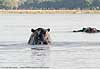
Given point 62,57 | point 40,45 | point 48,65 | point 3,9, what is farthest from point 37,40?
point 3,9

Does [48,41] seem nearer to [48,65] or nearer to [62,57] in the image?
[62,57]

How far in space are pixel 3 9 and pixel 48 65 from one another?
15897 centimetres

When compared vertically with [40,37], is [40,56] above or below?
below

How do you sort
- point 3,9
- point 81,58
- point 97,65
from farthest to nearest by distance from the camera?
1. point 3,9
2. point 81,58
3. point 97,65

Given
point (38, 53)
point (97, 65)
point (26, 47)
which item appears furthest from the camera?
point (26, 47)

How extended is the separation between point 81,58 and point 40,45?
26.4ft

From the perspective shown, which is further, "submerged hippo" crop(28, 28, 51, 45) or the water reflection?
"submerged hippo" crop(28, 28, 51, 45)

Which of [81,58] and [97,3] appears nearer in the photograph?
[81,58]

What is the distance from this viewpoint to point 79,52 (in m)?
35.9

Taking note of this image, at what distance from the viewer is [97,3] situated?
637 feet

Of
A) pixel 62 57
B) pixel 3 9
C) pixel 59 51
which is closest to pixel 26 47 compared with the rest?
pixel 59 51

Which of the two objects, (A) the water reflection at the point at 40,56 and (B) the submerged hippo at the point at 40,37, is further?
(B) the submerged hippo at the point at 40,37

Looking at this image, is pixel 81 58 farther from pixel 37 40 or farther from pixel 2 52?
pixel 37 40

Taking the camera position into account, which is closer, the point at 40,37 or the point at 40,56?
the point at 40,56
